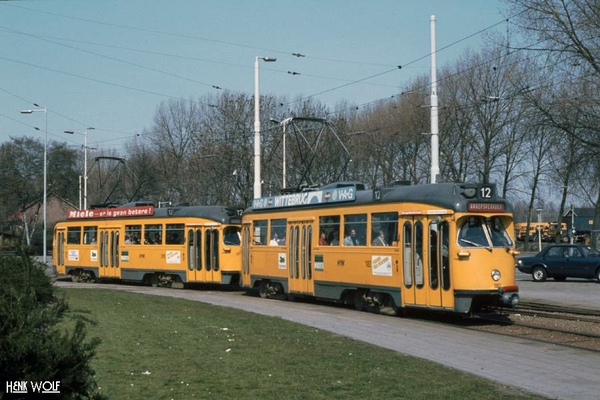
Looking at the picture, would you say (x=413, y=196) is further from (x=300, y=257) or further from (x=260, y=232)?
(x=260, y=232)

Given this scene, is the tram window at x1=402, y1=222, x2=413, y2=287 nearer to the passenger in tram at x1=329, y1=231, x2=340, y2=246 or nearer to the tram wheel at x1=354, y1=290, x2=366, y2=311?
the tram wheel at x1=354, y1=290, x2=366, y2=311

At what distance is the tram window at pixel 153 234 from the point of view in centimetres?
3209

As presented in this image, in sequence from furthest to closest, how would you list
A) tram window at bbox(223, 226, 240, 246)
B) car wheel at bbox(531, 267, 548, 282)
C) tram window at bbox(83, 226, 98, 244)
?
tram window at bbox(83, 226, 98, 244) → car wheel at bbox(531, 267, 548, 282) → tram window at bbox(223, 226, 240, 246)

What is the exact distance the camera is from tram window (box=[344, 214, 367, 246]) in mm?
20859

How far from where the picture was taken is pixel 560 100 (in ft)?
63.2

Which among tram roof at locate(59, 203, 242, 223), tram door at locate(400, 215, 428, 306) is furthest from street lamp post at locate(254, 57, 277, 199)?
tram door at locate(400, 215, 428, 306)

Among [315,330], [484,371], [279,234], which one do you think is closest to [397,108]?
[279,234]

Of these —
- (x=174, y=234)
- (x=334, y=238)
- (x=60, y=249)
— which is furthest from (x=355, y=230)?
(x=60, y=249)

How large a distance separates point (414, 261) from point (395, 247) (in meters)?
0.81

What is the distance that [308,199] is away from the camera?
2361 cm

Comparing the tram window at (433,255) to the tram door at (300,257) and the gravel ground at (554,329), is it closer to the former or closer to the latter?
the gravel ground at (554,329)

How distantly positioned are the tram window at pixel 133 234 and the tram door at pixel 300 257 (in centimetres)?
1067

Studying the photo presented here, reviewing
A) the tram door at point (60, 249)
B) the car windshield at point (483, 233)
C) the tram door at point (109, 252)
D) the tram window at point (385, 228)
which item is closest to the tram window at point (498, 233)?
the car windshield at point (483, 233)

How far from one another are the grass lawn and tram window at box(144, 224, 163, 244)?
15.4 m
